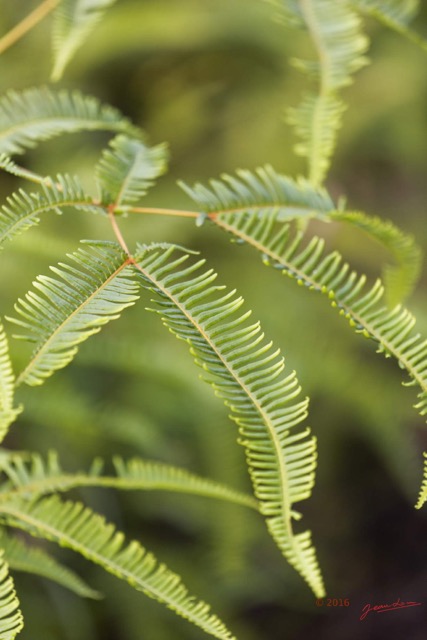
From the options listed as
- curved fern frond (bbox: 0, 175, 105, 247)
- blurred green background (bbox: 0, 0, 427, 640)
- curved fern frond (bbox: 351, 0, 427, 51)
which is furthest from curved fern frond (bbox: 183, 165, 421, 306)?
blurred green background (bbox: 0, 0, 427, 640)

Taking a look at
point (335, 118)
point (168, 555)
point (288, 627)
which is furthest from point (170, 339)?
point (288, 627)

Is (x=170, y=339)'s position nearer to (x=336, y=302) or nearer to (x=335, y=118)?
(x=335, y=118)

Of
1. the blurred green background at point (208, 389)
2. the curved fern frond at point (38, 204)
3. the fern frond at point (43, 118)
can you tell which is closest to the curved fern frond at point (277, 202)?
the curved fern frond at point (38, 204)

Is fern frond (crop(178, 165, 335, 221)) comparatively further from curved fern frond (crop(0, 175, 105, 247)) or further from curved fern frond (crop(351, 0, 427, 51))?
curved fern frond (crop(351, 0, 427, 51))

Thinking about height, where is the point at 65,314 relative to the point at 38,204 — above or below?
below

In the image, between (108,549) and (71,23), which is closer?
(108,549)

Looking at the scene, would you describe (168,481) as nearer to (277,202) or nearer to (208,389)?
(277,202)

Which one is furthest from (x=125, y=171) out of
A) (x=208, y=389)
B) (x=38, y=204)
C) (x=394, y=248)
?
(x=208, y=389)
